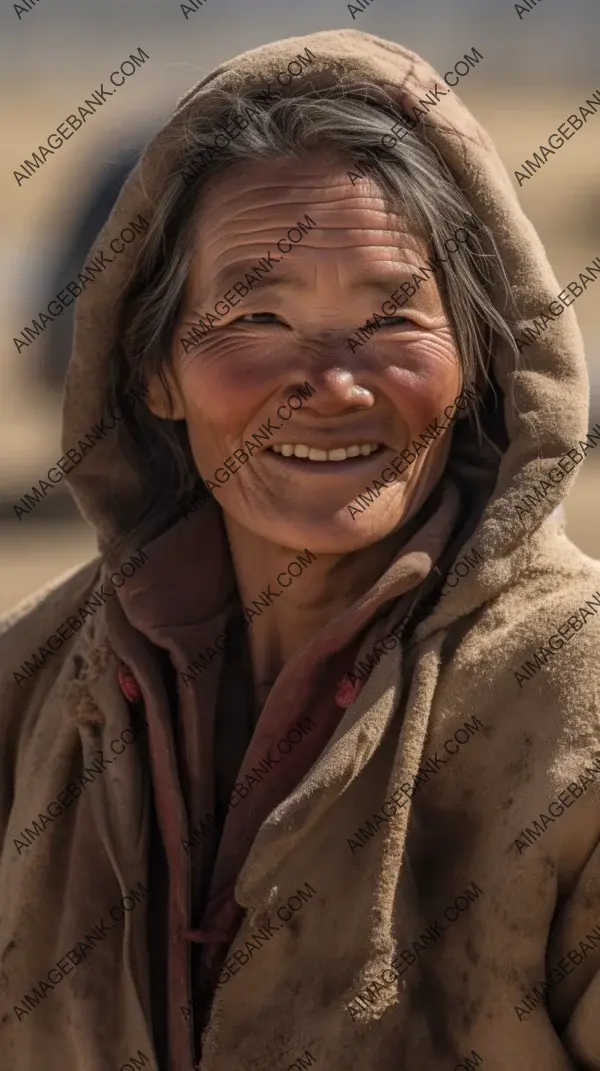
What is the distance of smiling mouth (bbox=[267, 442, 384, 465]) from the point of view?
2.03m

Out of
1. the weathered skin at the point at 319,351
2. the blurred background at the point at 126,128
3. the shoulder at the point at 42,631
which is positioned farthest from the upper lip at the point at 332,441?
the blurred background at the point at 126,128

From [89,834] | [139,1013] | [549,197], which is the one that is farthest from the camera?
[549,197]

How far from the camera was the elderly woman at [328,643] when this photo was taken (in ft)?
6.01

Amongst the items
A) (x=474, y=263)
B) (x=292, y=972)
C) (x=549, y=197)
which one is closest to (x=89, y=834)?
(x=292, y=972)

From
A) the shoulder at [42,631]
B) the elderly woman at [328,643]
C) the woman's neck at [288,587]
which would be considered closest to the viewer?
the elderly woman at [328,643]

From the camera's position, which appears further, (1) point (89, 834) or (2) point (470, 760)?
(1) point (89, 834)

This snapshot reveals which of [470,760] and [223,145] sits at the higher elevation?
[223,145]

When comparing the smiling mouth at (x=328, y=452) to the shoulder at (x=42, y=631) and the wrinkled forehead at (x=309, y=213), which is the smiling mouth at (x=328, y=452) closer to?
the wrinkled forehead at (x=309, y=213)

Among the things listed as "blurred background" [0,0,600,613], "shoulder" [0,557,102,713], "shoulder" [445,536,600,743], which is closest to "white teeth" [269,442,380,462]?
"shoulder" [445,536,600,743]

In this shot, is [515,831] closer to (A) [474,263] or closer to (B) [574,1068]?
(B) [574,1068]

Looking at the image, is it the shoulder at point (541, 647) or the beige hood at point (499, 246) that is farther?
the beige hood at point (499, 246)

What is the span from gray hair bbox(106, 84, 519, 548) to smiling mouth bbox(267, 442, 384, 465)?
0.21 m

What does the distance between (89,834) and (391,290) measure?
1004mm

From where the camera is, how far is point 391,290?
200 centimetres
